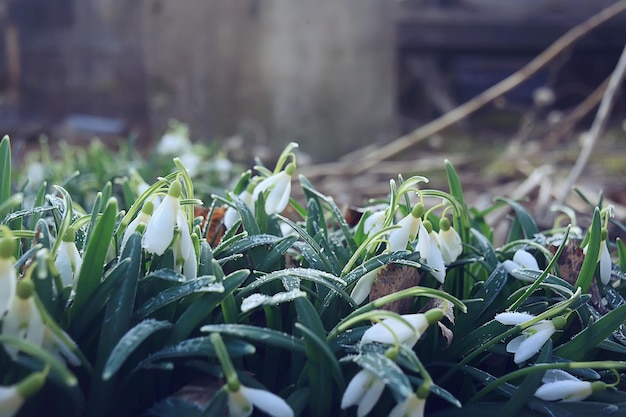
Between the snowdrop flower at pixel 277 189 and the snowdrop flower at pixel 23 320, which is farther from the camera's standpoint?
the snowdrop flower at pixel 277 189

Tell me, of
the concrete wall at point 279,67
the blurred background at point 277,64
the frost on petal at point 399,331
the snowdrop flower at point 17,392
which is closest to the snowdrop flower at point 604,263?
the frost on petal at point 399,331

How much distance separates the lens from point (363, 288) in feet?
3.47

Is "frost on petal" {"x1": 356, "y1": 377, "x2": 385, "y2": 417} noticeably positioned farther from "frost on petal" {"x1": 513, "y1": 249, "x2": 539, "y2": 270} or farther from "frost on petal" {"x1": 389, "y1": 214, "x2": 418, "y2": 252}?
"frost on petal" {"x1": 513, "y1": 249, "x2": 539, "y2": 270}

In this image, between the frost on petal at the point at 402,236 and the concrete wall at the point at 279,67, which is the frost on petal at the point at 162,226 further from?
the concrete wall at the point at 279,67

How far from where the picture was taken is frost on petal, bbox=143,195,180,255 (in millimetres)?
990

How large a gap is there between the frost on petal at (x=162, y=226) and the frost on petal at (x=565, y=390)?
1.70 ft

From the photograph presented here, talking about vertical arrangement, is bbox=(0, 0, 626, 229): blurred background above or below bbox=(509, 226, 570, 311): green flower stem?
below

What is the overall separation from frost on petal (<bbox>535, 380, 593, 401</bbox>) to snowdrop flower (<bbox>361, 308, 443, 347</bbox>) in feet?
0.60

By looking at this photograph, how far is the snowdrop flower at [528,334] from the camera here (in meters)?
1.00

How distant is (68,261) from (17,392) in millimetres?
262

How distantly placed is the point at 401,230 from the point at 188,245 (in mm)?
307

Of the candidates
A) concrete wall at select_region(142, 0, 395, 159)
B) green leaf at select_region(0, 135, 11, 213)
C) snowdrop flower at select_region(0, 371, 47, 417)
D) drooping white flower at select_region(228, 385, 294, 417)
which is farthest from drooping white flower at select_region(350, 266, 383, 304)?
concrete wall at select_region(142, 0, 395, 159)

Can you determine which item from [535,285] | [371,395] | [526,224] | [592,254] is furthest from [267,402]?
[526,224]

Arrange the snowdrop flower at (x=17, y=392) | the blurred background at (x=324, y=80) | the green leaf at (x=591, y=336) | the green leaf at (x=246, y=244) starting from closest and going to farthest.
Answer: the snowdrop flower at (x=17, y=392) → the green leaf at (x=591, y=336) → the green leaf at (x=246, y=244) → the blurred background at (x=324, y=80)
